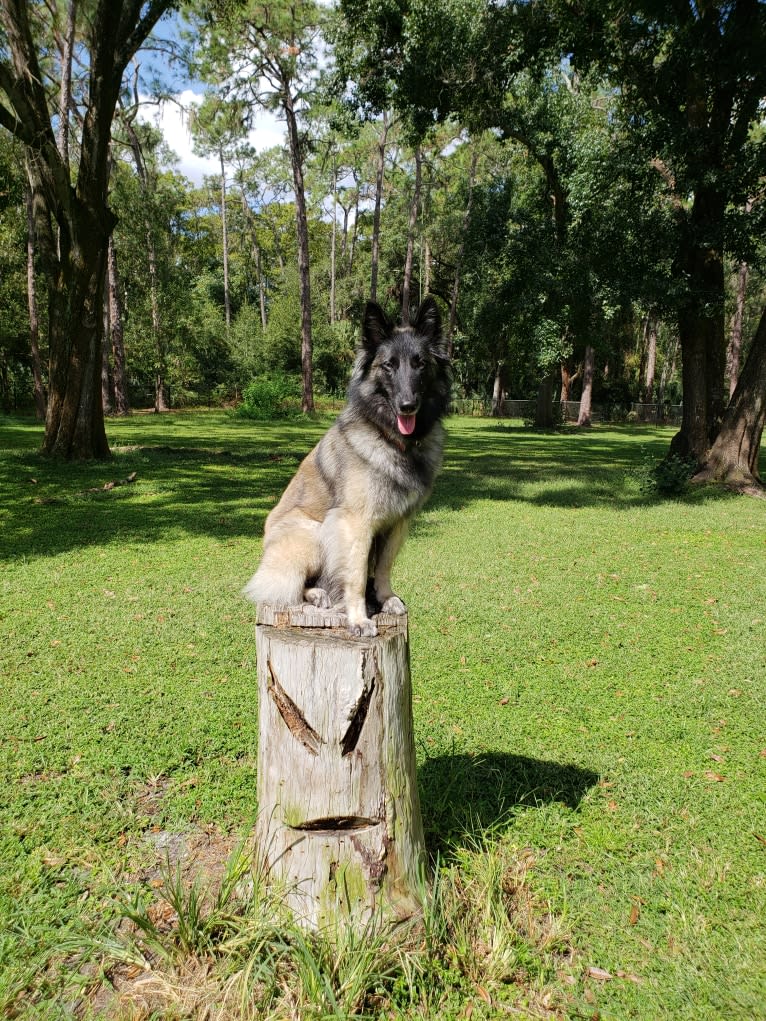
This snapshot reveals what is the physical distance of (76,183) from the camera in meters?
10.8

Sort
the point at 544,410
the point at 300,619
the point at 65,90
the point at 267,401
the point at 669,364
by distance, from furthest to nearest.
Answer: the point at 669,364 → the point at 544,410 → the point at 267,401 → the point at 65,90 → the point at 300,619

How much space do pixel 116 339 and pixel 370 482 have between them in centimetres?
2396

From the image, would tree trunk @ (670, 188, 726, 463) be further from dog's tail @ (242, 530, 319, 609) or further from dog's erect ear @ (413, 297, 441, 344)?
dog's tail @ (242, 530, 319, 609)

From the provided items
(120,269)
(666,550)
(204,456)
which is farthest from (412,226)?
(666,550)

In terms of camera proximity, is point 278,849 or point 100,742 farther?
point 100,742

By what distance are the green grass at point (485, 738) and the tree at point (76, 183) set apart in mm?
3391

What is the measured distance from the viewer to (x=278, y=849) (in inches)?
90.2

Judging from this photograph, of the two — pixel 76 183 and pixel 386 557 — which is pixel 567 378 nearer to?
pixel 76 183

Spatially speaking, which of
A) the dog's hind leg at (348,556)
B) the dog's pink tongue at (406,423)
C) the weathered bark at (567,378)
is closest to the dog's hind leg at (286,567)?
the dog's hind leg at (348,556)

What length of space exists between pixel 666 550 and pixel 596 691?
14.2 feet

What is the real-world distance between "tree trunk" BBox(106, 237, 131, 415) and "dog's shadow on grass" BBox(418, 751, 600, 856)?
2193 centimetres

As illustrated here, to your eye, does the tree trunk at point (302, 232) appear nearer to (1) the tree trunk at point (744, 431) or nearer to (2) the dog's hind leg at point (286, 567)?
(1) the tree trunk at point (744, 431)

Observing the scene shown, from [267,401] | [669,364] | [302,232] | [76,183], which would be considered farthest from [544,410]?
[669,364]

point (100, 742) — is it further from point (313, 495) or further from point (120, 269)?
point (120, 269)
